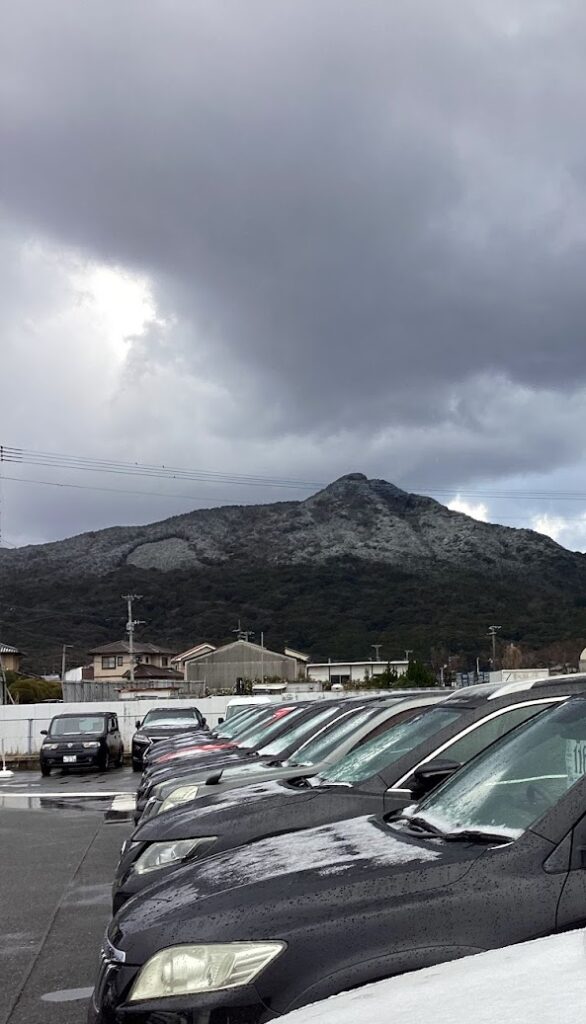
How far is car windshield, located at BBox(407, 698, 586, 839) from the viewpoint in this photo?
387 cm

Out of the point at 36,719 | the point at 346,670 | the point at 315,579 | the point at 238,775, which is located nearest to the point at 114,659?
the point at 346,670

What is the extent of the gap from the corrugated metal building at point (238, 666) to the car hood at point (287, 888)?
7699cm

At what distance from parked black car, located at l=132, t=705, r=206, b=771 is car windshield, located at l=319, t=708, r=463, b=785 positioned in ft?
50.5

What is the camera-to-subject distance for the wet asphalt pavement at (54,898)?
5.85m

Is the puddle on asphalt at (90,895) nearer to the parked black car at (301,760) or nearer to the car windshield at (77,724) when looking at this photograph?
the parked black car at (301,760)

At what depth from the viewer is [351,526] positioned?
16338 cm

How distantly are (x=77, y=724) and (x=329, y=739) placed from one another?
1788 cm

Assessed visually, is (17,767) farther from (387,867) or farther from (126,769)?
(387,867)

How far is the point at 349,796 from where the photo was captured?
5508mm

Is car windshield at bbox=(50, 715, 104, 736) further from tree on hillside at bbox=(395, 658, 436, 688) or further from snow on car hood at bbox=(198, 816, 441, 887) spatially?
tree on hillside at bbox=(395, 658, 436, 688)

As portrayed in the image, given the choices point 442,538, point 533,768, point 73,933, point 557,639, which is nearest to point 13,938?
point 73,933

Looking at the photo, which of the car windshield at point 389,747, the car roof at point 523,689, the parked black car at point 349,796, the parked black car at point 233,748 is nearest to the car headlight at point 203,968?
the parked black car at point 349,796

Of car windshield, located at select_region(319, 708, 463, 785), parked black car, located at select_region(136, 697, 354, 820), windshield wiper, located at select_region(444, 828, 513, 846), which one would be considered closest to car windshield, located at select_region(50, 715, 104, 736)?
parked black car, located at select_region(136, 697, 354, 820)

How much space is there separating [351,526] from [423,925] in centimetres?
16058
